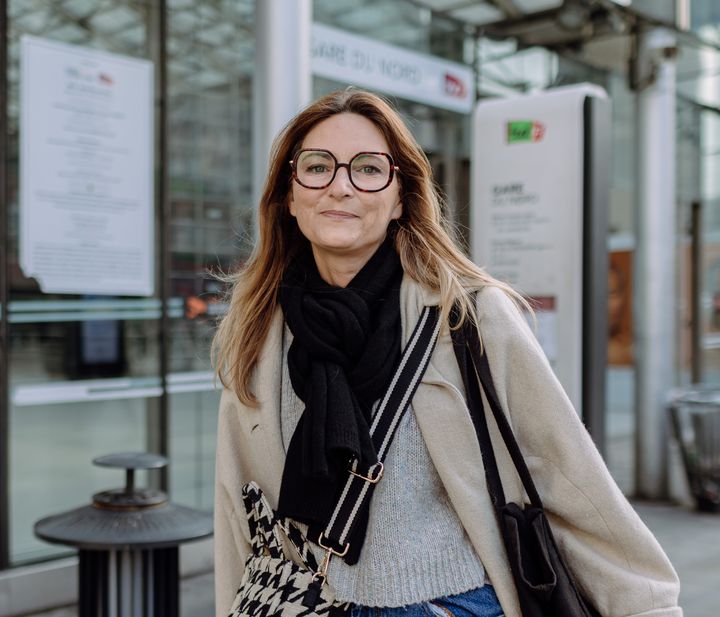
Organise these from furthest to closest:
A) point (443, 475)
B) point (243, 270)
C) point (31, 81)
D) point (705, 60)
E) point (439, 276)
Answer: point (705, 60), point (31, 81), point (243, 270), point (439, 276), point (443, 475)

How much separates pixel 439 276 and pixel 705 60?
10.2 m

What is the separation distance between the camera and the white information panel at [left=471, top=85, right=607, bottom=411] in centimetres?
469

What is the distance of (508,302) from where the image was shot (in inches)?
71.0

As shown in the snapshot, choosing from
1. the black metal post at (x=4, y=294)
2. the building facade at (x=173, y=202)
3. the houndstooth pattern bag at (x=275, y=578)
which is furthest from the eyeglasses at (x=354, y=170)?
the black metal post at (x=4, y=294)

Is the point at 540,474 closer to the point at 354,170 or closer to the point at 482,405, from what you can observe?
the point at 482,405

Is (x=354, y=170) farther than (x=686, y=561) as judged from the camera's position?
No

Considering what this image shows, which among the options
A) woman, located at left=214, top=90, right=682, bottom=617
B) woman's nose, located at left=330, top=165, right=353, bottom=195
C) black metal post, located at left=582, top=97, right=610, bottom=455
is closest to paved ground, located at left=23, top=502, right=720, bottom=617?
black metal post, located at left=582, top=97, right=610, bottom=455

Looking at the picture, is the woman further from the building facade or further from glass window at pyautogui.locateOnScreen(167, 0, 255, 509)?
glass window at pyautogui.locateOnScreen(167, 0, 255, 509)

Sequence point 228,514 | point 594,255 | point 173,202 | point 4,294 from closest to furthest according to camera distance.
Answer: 1. point 228,514
2. point 594,255
3. point 4,294
4. point 173,202

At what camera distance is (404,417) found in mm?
1736

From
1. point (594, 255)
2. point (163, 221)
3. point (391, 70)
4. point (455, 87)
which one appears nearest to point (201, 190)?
point (163, 221)

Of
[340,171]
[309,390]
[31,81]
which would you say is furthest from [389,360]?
[31,81]

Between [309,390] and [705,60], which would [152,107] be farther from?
[705,60]

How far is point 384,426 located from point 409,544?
225 millimetres
